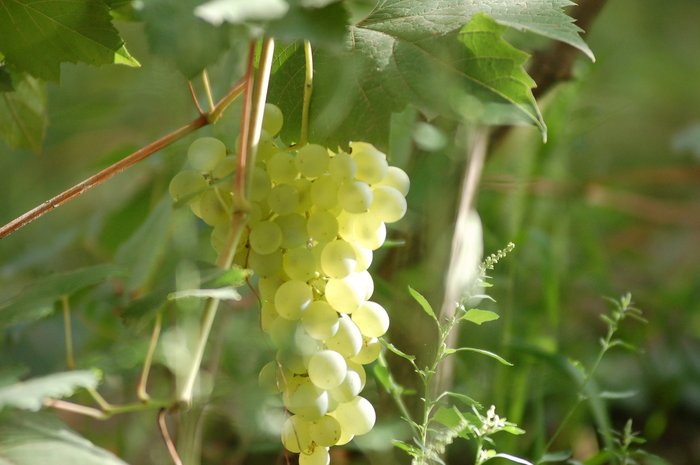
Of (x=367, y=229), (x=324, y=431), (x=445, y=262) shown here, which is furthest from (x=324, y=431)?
(x=445, y=262)

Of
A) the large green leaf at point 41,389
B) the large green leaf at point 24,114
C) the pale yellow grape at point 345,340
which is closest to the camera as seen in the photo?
the large green leaf at point 41,389

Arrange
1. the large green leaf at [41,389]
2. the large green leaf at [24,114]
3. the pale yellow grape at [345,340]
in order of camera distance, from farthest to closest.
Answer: the large green leaf at [24,114] → the pale yellow grape at [345,340] → the large green leaf at [41,389]

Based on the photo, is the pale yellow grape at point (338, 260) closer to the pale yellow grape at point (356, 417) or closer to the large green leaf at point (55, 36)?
the pale yellow grape at point (356, 417)

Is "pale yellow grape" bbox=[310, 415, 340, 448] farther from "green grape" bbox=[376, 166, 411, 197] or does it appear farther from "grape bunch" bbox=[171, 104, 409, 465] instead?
"green grape" bbox=[376, 166, 411, 197]

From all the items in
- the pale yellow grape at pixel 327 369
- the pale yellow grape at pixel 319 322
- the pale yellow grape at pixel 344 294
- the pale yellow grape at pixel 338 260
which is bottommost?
the pale yellow grape at pixel 327 369

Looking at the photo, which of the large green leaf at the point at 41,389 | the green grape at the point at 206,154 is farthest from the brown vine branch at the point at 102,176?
the large green leaf at the point at 41,389

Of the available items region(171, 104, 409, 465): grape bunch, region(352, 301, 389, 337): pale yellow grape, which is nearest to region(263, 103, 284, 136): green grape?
region(171, 104, 409, 465): grape bunch

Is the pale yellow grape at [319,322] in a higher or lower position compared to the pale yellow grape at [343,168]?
lower
